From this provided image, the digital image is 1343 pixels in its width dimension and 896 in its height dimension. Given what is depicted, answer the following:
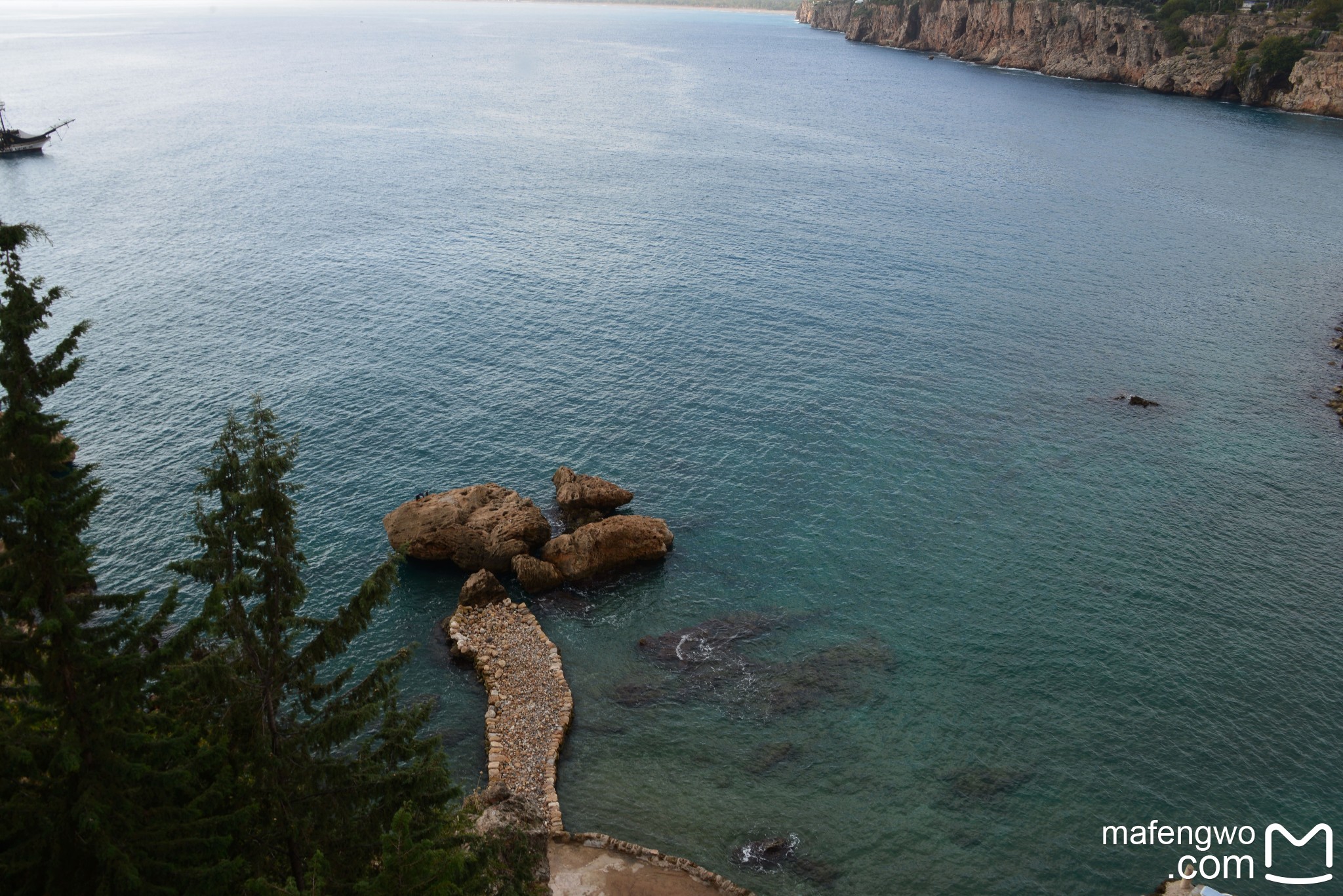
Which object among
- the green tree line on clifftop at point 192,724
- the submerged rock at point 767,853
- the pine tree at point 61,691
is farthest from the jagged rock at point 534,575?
the pine tree at point 61,691

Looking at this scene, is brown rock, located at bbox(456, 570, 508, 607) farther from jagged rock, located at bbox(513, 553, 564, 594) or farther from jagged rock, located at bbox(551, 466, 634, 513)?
jagged rock, located at bbox(551, 466, 634, 513)

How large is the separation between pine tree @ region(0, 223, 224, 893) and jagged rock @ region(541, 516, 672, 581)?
110ft

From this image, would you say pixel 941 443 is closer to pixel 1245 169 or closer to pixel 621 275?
pixel 621 275

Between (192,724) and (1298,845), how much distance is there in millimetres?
46061

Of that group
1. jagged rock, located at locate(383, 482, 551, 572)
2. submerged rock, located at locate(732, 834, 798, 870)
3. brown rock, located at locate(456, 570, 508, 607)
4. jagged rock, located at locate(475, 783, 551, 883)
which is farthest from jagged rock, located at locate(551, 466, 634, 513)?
submerged rock, located at locate(732, 834, 798, 870)

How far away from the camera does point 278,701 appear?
28875 millimetres

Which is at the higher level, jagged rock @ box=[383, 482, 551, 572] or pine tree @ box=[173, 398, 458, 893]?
pine tree @ box=[173, 398, 458, 893]

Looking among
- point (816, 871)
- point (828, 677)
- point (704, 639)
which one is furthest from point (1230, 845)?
point (704, 639)

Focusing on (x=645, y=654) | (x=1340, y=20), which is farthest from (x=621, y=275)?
(x=1340, y=20)

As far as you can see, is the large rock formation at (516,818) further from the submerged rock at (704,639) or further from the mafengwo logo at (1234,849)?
the mafengwo logo at (1234,849)

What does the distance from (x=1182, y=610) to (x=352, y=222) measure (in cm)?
11234

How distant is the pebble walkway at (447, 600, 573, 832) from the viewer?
4456 cm

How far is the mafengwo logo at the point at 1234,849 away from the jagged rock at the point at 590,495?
35274 millimetres

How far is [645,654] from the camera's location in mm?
53000
